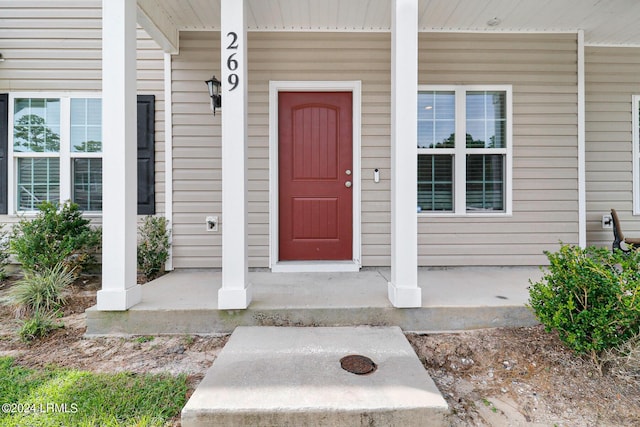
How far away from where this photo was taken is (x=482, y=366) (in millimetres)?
2049

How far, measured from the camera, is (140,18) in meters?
2.95

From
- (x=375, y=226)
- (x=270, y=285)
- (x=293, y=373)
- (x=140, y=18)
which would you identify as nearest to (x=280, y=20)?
(x=140, y=18)

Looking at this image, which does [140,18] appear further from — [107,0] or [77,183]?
[77,183]

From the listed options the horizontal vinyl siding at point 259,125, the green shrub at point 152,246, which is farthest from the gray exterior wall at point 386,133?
the green shrub at point 152,246

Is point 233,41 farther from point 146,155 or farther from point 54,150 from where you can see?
point 54,150

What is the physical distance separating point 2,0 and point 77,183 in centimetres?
214

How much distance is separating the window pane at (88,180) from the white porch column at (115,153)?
1588mm

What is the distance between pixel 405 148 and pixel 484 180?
1.84 m

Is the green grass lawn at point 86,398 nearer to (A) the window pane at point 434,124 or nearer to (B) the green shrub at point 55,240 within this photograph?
(B) the green shrub at point 55,240

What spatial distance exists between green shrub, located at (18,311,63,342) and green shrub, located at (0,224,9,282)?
144cm

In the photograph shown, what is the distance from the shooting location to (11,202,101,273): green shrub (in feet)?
10.2

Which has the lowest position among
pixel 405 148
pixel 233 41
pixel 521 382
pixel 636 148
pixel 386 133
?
pixel 521 382

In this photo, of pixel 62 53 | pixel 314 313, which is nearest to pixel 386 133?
pixel 314 313

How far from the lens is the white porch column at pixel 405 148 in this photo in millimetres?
2344
